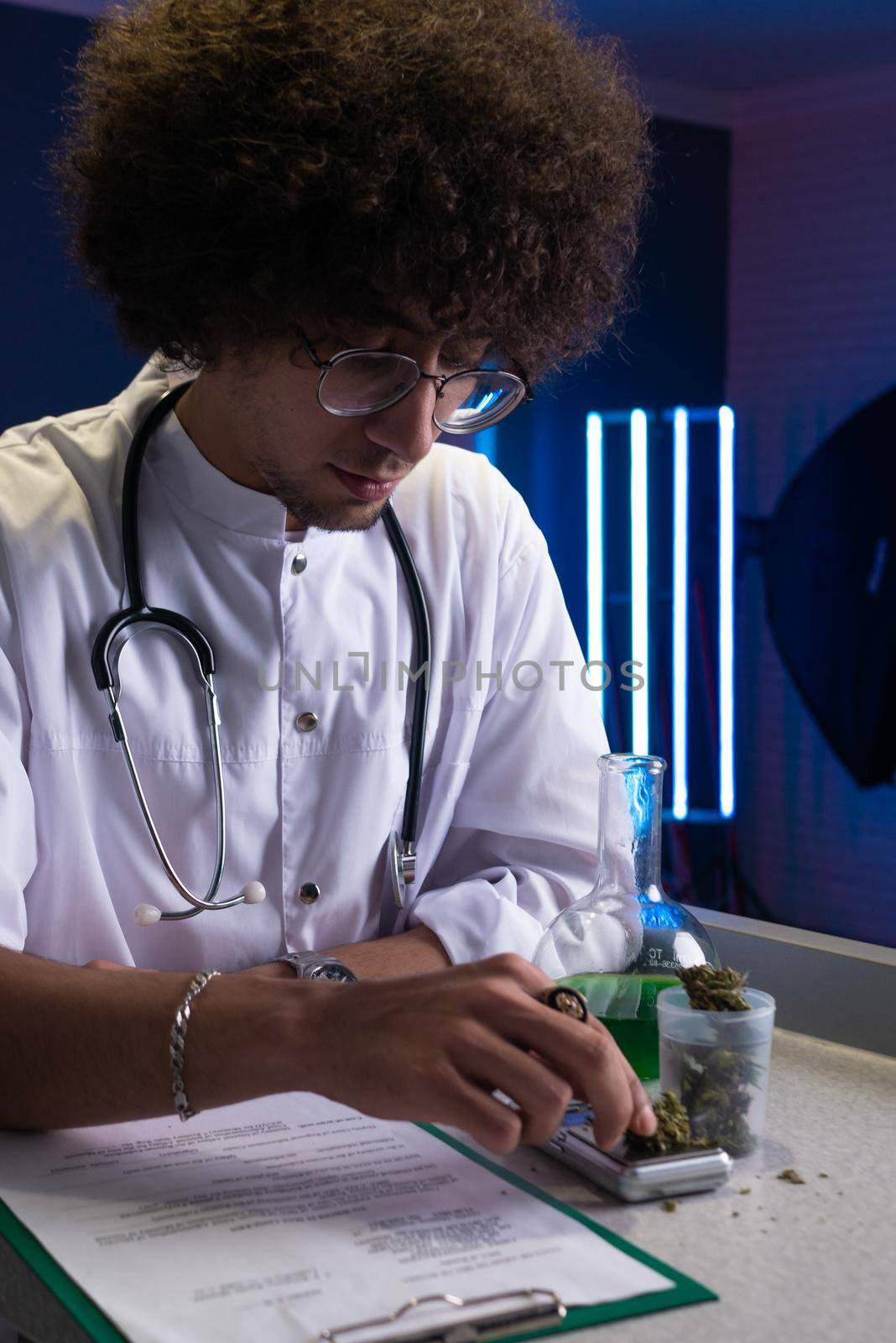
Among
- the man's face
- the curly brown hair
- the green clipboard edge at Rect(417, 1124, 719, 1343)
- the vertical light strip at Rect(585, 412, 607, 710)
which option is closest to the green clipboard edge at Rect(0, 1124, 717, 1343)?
the green clipboard edge at Rect(417, 1124, 719, 1343)

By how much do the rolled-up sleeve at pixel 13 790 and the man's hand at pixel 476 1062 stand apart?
354 millimetres

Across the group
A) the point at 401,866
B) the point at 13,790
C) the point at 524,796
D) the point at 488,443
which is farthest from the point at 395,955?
the point at 488,443

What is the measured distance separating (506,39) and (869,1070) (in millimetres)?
971

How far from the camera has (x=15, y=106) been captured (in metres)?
3.22

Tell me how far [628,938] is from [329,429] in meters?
0.53

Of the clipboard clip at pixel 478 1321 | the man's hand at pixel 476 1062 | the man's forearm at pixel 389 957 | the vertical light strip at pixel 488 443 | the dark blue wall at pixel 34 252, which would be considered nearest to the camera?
the clipboard clip at pixel 478 1321

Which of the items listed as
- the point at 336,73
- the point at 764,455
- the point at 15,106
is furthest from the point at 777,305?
the point at 336,73

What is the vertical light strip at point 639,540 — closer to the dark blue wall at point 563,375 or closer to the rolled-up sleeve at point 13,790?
the dark blue wall at point 563,375

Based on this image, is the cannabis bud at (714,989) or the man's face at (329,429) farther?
the man's face at (329,429)

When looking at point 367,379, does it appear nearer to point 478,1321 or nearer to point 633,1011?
point 633,1011

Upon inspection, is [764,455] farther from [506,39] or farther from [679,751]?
[506,39]

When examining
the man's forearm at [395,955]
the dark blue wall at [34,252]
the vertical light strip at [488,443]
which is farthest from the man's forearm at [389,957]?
the vertical light strip at [488,443]

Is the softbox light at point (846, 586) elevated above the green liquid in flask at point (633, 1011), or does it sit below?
above

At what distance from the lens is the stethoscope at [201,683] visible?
51.4 inches
